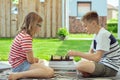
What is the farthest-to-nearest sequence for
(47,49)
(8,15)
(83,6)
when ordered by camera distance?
1. (83,6)
2. (8,15)
3. (47,49)

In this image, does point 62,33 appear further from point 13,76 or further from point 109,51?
point 13,76

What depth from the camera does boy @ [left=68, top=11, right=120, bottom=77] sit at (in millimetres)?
5234

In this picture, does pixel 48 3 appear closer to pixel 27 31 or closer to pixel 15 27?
pixel 15 27

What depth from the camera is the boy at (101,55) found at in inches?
206

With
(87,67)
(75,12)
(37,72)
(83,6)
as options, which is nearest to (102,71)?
(87,67)

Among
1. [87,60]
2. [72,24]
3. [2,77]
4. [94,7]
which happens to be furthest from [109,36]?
[94,7]

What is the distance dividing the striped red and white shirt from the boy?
2.36ft

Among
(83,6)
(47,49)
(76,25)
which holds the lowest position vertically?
(47,49)

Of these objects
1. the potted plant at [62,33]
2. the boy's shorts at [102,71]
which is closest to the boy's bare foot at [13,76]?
the boy's shorts at [102,71]

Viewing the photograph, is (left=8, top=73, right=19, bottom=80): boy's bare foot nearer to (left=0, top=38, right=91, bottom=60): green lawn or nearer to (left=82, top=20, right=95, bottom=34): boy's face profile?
(left=82, top=20, right=95, bottom=34): boy's face profile

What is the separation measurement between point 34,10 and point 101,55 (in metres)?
11.0

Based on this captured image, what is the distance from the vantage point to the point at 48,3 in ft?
52.5

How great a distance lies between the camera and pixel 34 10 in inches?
633

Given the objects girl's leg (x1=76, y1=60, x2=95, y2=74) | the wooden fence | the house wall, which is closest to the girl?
girl's leg (x1=76, y1=60, x2=95, y2=74)
